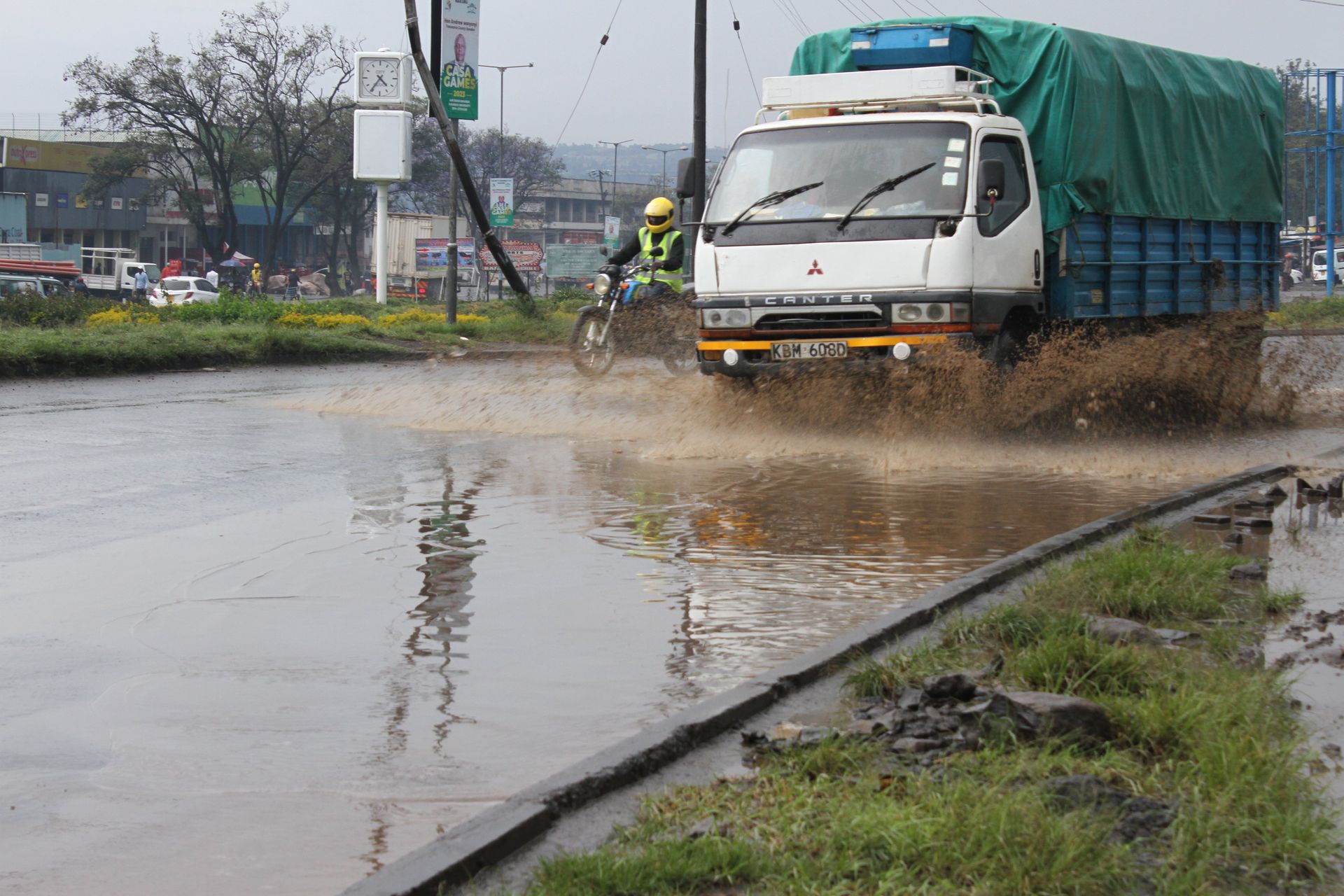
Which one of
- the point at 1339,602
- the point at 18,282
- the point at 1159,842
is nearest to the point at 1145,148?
the point at 1339,602

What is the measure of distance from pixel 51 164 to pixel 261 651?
80589 mm

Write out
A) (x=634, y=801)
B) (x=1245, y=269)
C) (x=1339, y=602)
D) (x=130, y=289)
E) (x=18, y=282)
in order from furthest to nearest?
(x=130, y=289) < (x=18, y=282) < (x=1245, y=269) < (x=1339, y=602) < (x=634, y=801)

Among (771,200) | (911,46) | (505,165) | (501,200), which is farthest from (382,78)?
(505,165)

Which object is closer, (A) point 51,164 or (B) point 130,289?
(B) point 130,289

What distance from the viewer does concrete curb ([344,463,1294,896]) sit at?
3045 millimetres

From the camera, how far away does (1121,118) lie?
12781 millimetres

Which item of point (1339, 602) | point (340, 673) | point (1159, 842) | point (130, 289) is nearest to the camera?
point (1159, 842)

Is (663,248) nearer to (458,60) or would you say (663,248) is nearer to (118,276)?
(458,60)

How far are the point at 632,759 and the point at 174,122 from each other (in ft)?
219

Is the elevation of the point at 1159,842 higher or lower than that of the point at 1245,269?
lower

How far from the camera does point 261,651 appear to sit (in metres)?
5.29

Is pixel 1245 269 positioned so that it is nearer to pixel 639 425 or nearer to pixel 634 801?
pixel 639 425

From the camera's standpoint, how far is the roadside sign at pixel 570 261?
74375 mm

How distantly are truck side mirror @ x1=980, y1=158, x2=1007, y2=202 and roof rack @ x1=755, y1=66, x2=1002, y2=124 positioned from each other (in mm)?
933
